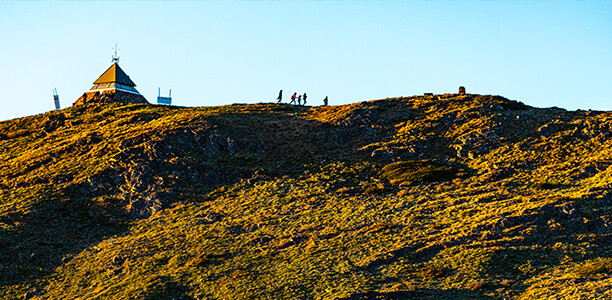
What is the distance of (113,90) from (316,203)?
69.7 m

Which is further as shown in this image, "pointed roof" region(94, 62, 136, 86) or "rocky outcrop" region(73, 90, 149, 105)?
"pointed roof" region(94, 62, 136, 86)

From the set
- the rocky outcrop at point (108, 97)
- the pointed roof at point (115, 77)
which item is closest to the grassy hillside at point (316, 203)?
the rocky outcrop at point (108, 97)

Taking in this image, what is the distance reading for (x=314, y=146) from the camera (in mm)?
70938

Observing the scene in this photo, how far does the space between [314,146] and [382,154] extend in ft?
29.0

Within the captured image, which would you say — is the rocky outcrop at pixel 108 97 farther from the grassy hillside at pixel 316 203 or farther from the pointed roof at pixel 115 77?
the grassy hillside at pixel 316 203

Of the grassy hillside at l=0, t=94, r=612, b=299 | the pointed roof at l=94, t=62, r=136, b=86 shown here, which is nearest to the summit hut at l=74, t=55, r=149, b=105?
the pointed roof at l=94, t=62, r=136, b=86

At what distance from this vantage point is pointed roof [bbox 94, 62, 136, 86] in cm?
11412

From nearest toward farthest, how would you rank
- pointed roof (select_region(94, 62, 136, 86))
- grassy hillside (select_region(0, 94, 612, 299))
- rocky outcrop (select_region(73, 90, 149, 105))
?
grassy hillside (select_region(0, 94, 612, 299)), rocky outcrop (select_region(73, 90, 149, 105)), pointed roof (select_region(94, 62, 136, 86))

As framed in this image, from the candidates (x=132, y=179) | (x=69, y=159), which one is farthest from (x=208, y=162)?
(x=69, y=159)

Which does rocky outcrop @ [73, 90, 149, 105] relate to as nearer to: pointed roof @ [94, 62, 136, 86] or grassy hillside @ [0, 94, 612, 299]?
pointed roof @ [94, 62, 136, 86]

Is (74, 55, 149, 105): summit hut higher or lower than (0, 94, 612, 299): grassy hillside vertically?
higher

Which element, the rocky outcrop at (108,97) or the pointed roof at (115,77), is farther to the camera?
the pointed roof at (115,77)

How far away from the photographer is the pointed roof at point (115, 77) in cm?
11412

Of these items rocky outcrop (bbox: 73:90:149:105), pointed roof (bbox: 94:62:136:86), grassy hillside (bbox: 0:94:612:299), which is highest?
pointed roof (bbox: 94:62:136:86)
